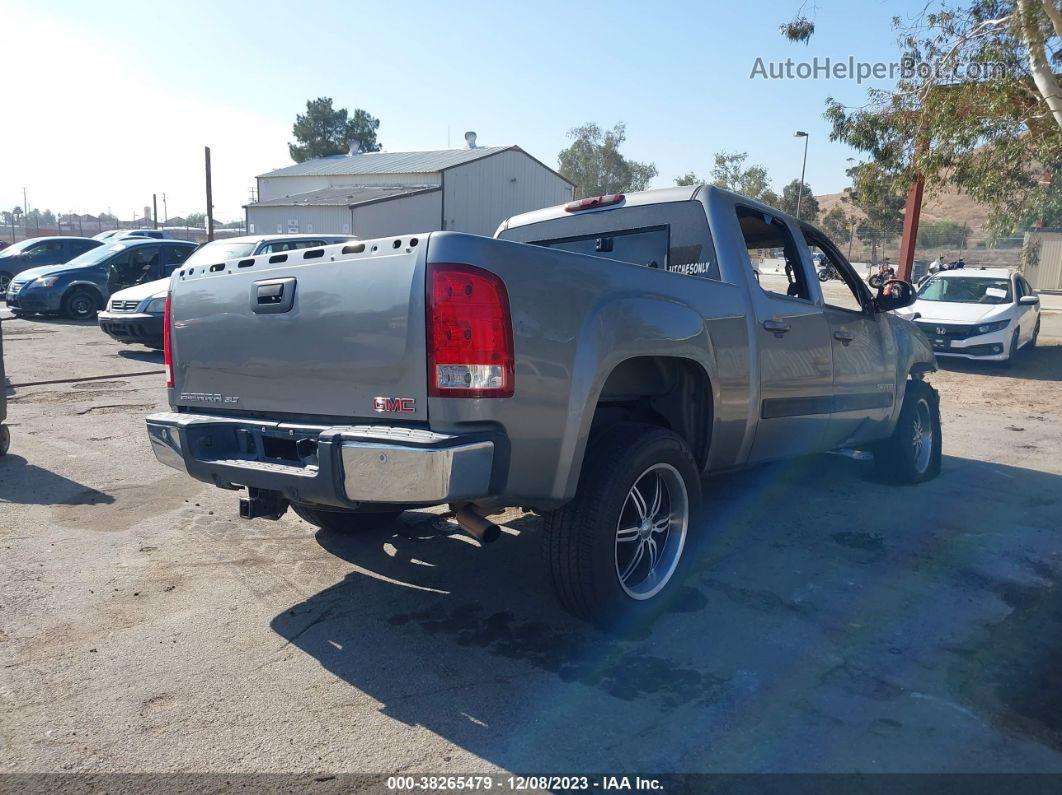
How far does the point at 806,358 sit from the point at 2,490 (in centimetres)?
532

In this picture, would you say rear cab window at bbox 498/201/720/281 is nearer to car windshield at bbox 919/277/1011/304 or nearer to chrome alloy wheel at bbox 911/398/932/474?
chrome alloy wheel at bbox 911/398/932/474

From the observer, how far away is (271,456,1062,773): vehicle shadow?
276 centimetres

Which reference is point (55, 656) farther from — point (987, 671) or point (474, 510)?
point (987, 671)

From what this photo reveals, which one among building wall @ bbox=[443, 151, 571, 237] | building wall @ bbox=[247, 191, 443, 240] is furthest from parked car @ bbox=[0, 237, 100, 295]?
building wall @ bbox=[443, 151, 571, 237]

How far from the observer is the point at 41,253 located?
71.7 feet

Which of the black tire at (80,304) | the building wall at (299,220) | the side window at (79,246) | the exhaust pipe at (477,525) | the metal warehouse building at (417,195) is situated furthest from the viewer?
the metal warehouse building at (417,195)

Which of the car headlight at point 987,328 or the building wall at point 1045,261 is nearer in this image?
the car headlight at point 987,328

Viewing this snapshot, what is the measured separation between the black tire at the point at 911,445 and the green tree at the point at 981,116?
30.7ft

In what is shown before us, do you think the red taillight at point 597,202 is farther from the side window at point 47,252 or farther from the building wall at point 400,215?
the building wall at point 400,215

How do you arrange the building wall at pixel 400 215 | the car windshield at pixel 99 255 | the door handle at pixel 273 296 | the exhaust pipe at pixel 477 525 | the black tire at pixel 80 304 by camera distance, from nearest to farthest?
1. the exhaust pipe at pixel 477 525
2. the door handle at pixel 273 296
3. the black tire at pixel 80 304
4. the car windshield at pixel 99 255
5. the building wall at pixel 400 215

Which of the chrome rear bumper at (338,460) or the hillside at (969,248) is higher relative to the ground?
the hillside at (969,248)

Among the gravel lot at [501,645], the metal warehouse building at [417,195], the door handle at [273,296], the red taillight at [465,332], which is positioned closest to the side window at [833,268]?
the gravel lot at [501,645]

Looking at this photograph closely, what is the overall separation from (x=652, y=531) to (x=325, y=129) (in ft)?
233

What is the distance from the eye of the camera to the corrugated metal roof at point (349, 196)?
32.4 metres
